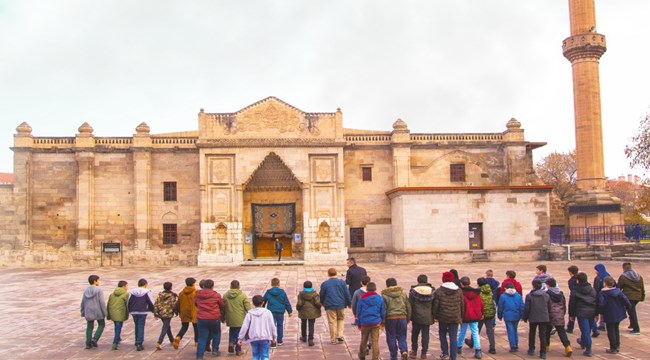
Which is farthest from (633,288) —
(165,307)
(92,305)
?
(92,305)

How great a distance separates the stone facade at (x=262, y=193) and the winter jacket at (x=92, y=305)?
815 inches

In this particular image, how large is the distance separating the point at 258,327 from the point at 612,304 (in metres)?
6.26

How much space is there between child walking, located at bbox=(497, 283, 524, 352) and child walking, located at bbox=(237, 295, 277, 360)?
4209 mm

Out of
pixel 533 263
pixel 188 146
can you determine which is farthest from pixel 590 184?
pixel 188 146

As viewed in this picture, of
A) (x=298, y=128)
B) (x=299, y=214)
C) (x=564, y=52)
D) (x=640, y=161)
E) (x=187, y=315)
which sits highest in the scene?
(x=564, y=52)

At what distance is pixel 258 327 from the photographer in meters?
8.59

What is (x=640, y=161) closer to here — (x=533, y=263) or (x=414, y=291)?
(x=533, y=263)

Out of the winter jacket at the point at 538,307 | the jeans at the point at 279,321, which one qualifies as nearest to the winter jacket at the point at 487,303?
the winter jacket at the point at 538,307

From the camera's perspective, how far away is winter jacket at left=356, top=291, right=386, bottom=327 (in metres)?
9.40

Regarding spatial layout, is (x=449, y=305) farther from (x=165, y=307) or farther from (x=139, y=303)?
(x=139, y=303)

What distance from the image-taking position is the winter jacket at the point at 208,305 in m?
9.82

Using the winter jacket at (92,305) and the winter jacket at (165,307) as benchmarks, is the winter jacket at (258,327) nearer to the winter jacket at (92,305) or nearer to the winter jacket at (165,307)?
the winter jacket at (165,307)

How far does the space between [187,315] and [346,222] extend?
23982 mm

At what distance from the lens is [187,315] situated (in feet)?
34.1
